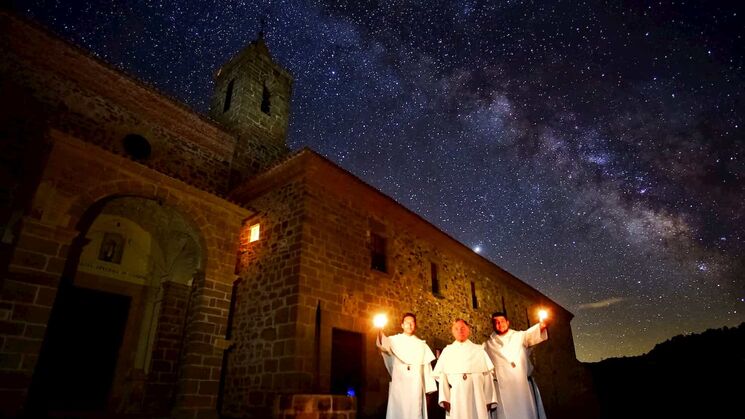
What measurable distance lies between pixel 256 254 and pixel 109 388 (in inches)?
185

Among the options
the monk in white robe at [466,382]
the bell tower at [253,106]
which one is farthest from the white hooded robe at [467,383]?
the bell tower at [253,106]

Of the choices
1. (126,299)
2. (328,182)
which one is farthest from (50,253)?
(328,182)

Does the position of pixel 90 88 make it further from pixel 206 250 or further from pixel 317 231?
pixel 317 231

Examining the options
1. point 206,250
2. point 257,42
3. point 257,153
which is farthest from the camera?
point 257,42

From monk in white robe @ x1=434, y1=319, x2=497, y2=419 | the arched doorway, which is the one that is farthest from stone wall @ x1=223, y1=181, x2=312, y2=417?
monk in white robe @ x1=434, y1=319, x2=497, y2=419

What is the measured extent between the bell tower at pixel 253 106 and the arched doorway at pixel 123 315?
3940 mm

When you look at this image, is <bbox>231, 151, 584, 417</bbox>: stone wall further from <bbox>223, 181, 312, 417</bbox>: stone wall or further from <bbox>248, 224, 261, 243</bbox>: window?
<bbox>248, 224, 261, 243</bbox>: window

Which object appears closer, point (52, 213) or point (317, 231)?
point (52, 213)

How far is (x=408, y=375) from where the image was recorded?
6.71 metres

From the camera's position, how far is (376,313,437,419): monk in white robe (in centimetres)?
655

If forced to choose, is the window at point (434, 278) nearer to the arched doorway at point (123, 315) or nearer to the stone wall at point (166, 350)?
the arched doorway at point (123, 315)

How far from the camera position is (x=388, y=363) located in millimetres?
7086

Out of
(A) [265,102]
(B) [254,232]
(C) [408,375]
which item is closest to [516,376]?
(C) [408,375]

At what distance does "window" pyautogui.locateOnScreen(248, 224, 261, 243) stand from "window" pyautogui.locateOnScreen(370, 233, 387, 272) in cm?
321
